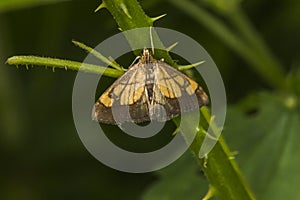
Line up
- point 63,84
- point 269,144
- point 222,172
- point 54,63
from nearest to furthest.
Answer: point 54,63 < point 222,172 < point 269,144 < point 63,84

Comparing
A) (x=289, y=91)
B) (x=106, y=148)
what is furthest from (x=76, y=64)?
(x=106, y=148)

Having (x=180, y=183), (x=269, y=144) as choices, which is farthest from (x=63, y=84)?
(x=269, y=144)

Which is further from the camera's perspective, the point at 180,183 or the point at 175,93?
the point at 180,183

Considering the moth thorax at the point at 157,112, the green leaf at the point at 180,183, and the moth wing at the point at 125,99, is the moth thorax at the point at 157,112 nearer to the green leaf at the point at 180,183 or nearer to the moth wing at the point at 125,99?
the moth wing at the point at 125,99

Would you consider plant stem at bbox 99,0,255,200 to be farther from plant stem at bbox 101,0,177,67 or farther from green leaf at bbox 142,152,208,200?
green leaf at bbox 142,152,208,200

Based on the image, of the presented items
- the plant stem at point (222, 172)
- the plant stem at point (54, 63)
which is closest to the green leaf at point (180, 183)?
the plant stem at point (222, 172)

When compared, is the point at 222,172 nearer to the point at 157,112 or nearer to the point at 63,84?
the point at 157,112

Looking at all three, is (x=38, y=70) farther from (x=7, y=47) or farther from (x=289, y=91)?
(x=289, y=91)
